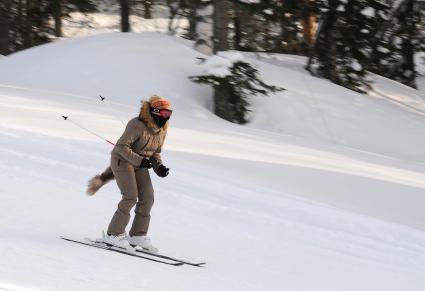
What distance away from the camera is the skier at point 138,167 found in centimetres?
714

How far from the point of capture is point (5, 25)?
2428 centimetres

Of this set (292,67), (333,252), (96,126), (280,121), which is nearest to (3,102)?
(96,126)

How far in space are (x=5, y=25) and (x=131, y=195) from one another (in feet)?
59.7

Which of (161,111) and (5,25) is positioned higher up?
(161,111)

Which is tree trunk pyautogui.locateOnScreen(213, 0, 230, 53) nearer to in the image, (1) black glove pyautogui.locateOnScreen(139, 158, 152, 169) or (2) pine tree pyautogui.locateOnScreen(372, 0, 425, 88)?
(2) pine tree pyautogui.locateOnScreen(372, 0, 425, 88)

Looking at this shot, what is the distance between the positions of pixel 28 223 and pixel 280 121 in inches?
411

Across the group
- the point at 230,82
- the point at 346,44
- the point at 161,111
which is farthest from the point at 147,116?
the point at 346,44

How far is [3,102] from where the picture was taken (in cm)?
1418

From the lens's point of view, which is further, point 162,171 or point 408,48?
point 408,48

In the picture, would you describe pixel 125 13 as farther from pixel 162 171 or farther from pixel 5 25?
pixel 162 171

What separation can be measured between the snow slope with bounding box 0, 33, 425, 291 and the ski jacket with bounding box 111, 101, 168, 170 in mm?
888

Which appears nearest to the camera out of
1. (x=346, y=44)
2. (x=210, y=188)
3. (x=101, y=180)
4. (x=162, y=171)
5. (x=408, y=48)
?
(x=162, y=171)

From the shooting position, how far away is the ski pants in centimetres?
726

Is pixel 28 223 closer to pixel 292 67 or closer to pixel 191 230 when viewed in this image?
pixel 191 230
